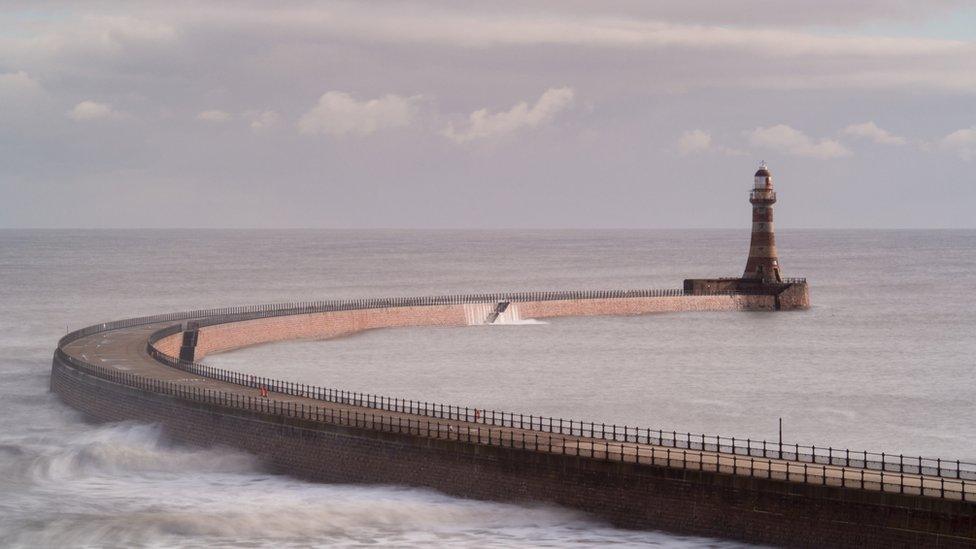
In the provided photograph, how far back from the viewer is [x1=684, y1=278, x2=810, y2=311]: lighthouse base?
424 ft

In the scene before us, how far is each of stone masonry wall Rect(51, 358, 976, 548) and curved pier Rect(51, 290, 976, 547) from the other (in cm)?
4

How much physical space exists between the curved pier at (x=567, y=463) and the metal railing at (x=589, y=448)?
0.08 meters

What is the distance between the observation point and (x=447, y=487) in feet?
155

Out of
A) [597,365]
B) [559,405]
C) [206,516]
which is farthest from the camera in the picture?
[597,365]

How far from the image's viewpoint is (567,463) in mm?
44719

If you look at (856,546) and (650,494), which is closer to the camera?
(856,546)

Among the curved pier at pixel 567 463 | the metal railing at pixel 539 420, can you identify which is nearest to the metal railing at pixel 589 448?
the curved pier at pixel 567 463

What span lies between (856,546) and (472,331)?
7492cm

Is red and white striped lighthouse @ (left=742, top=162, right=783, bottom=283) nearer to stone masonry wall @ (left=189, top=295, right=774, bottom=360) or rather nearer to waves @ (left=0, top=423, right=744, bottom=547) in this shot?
stone masonry wall @ (left=189, top=295, right=774, bottom=360)

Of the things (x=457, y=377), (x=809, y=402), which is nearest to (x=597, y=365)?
(x=457, y=377)

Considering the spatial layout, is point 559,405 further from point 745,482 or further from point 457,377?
point 745,482

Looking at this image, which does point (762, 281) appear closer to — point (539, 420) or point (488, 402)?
point (488, 402)

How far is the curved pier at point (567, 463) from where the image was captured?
38.8 metres

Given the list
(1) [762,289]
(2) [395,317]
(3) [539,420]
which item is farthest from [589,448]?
(1) [762,289]
